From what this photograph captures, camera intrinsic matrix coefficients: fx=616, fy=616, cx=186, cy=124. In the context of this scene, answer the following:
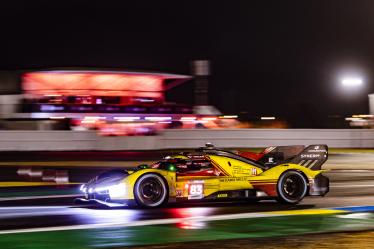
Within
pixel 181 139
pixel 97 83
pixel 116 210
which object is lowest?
pixel 116 210

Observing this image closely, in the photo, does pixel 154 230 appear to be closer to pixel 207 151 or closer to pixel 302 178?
pixel 207 151

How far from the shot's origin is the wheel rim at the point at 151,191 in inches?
437

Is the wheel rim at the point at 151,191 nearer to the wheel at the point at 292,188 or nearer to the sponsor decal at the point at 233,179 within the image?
the sponsor decal at the point at 233,179

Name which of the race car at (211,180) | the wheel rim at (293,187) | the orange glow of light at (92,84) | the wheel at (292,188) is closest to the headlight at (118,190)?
the race car at (211,180)

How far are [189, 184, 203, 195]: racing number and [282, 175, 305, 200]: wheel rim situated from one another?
169cm

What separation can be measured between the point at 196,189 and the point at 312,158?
96.4 inches

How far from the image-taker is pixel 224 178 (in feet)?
37.4

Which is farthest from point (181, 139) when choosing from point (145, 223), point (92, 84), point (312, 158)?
point (92, 84)

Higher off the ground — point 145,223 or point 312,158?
point 312,158

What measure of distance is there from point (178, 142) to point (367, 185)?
729 inches

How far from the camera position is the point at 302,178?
11.8m

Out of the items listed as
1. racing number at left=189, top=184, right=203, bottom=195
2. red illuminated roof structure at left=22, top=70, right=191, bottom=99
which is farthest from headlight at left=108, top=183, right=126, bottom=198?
red illuminated roof structure at left=22, top=70, right=191, bottom=99

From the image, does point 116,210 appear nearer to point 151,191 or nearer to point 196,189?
point 151,191

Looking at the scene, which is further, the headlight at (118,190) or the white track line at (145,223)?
the headlight at (118,190)
